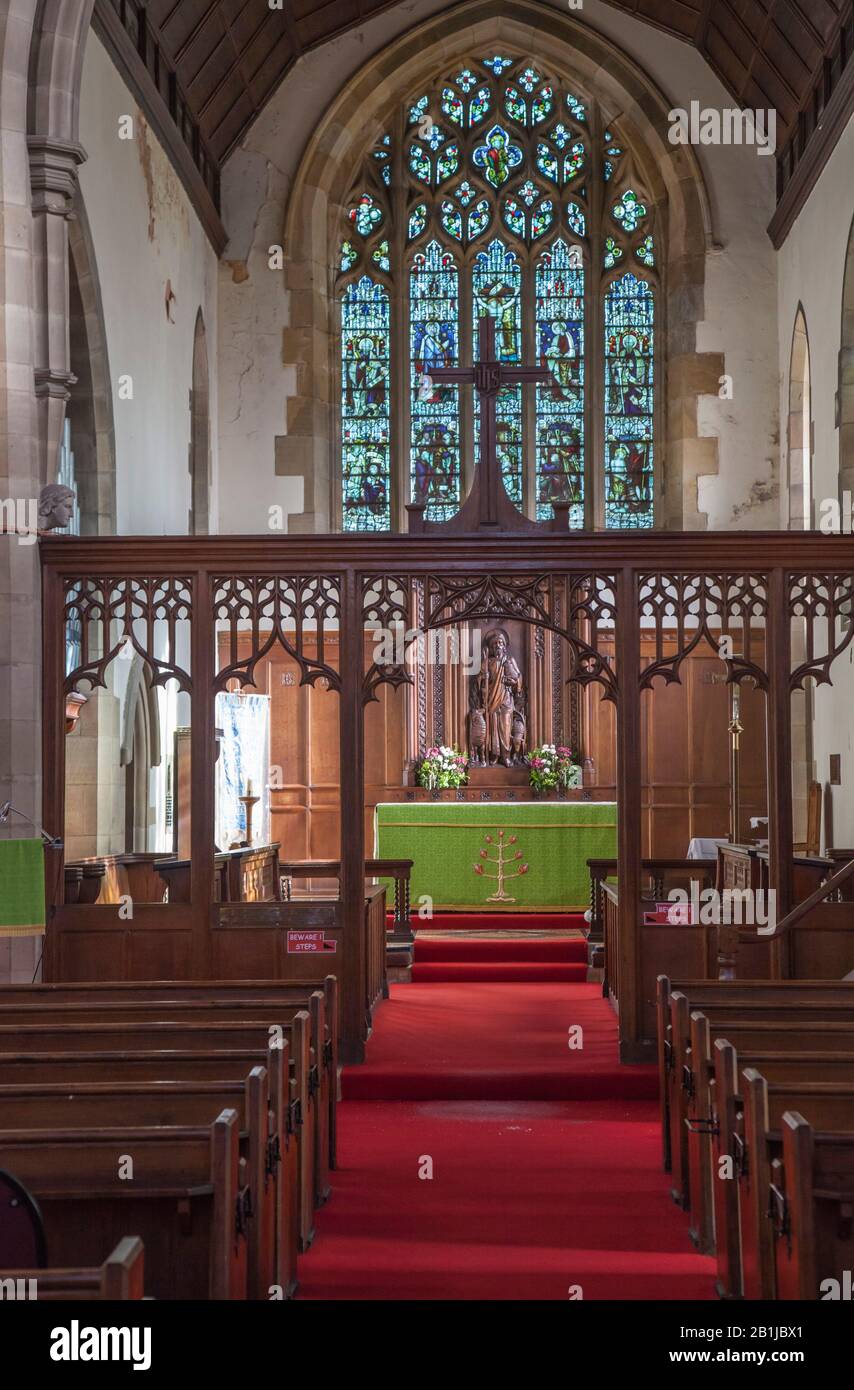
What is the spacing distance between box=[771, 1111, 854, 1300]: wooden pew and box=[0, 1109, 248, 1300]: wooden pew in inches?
52.8

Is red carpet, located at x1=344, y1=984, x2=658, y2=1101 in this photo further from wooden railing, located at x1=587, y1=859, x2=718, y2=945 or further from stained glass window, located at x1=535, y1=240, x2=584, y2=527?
stained glass window, located at x1=535, y1=240, x2=584, y2=527

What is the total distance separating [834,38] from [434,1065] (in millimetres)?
8532

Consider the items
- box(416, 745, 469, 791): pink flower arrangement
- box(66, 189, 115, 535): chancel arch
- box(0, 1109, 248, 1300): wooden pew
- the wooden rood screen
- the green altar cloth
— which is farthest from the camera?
box(416, 745, 469, 791): pink flower arrangement

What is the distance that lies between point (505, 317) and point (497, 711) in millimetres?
4472

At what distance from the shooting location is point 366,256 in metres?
15.5

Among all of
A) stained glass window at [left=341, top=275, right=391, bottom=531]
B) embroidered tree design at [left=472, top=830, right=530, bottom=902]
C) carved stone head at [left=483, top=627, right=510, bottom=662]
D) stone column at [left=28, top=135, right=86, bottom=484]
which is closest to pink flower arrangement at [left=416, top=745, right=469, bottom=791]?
carved stone head at [left=483, top=627, right=510, bottom=662]

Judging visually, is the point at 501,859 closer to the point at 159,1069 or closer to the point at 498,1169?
the point at 498,1169

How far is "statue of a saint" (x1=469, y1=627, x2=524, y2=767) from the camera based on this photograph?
13.6 meters

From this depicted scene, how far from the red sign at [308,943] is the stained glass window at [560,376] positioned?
825cm

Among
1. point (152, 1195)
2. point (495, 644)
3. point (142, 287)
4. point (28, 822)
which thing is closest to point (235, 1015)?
point (152, 1195)

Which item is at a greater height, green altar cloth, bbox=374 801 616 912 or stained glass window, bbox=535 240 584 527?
stained glass window, bbox=535 240 584 527

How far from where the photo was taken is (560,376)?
1541 centimetres

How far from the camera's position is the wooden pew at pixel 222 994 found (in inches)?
234
